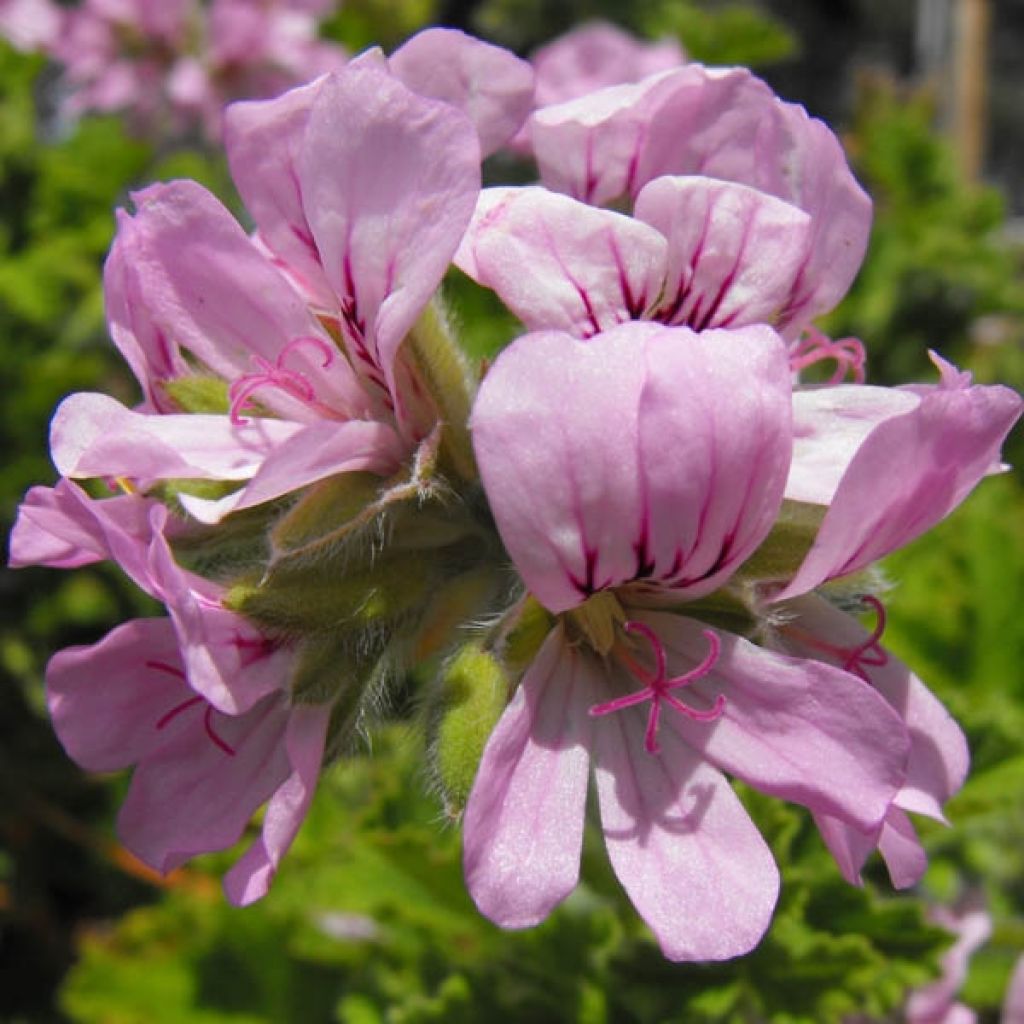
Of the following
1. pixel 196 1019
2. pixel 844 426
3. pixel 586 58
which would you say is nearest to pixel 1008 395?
pixel 844 426

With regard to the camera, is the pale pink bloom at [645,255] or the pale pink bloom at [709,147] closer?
the pale pink bloom at [645,255]

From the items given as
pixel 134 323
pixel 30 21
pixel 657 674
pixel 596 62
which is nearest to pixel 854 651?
pixel 657 674

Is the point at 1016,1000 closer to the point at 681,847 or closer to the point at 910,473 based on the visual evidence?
the point at 681,847

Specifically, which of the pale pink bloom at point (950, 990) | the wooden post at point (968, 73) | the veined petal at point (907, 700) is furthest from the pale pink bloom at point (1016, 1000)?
the wooden post at point (968, 73)

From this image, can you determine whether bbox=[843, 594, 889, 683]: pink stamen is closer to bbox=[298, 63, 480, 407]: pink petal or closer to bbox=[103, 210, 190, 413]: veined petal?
bbox=[298, 63, 480, 407]: pink petal

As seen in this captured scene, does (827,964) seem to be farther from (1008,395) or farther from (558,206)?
(558,206)

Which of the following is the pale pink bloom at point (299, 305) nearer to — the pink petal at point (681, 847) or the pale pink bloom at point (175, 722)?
the pale pink bloom at point (175, 722)
